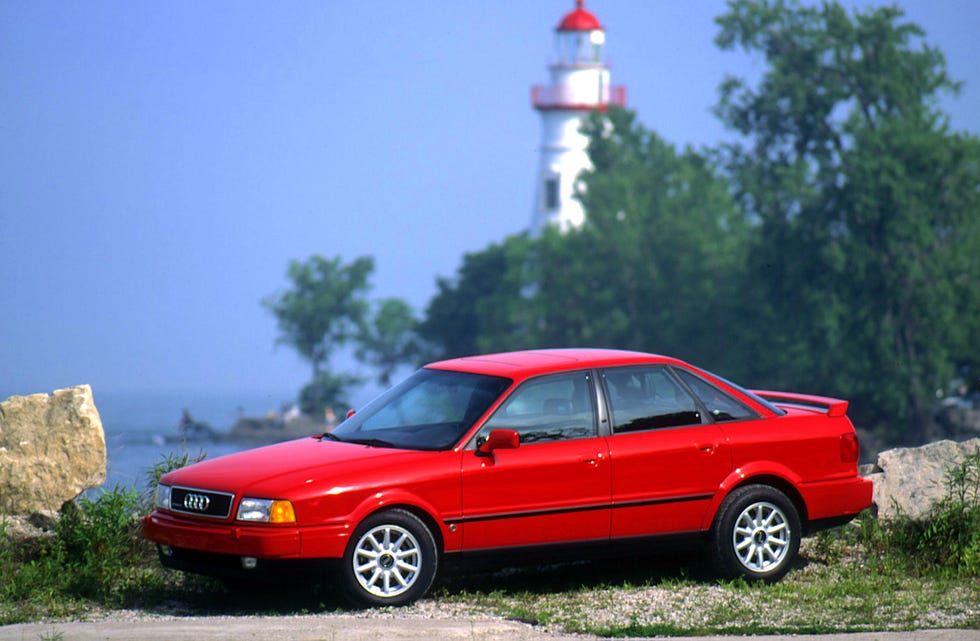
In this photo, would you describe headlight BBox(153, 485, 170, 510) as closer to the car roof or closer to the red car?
the red car

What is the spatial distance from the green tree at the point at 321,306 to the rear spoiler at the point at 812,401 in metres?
119

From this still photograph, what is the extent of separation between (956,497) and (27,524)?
6.86 metres

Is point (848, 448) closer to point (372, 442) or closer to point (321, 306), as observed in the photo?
point (372, 442)

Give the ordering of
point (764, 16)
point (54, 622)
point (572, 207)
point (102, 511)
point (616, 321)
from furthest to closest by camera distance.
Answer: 1. point (572, 207)
2. point (616, 321)
3. point (764, 16)
4. point (102, 511)
5. point (54, 622)

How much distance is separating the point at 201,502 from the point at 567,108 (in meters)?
83.0

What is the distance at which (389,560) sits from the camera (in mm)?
9109

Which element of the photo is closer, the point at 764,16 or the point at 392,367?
the point at 764,16

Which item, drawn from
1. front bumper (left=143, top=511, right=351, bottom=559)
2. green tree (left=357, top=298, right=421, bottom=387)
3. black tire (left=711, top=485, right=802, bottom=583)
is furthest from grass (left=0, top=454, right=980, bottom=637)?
green tree (left=357, top=298, right=421, bottom=387)

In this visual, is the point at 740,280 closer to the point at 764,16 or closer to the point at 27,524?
the point at 764,16

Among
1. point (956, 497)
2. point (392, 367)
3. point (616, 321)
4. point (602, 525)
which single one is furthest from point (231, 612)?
point (392, 367)

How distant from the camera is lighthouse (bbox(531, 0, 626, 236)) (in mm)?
90688

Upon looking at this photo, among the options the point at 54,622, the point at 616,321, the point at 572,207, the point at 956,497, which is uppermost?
the point at 572,207

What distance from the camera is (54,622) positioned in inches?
348

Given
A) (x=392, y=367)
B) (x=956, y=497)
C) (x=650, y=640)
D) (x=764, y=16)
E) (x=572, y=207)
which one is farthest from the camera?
(x=392, y=367)
